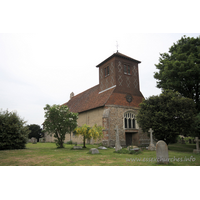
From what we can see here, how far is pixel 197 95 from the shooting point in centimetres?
2345

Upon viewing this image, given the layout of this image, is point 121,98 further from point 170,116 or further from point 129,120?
point 170,116

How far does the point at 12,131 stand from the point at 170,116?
17817mm

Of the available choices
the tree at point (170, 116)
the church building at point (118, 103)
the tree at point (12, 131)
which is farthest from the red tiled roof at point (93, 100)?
the tree at point (12, 131)

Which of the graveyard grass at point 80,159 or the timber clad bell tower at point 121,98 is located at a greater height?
the timber clad bell tower at point 121,98

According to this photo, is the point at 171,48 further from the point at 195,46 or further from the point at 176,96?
the point at 176,96

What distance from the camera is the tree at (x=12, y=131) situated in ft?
57.0

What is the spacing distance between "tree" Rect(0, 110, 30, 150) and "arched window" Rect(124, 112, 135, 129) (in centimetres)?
1527

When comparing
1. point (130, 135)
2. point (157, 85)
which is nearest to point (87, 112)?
point (130, 135)

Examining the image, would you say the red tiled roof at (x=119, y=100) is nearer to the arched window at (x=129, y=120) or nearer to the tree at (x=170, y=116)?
the arched window at (x=129, y=120)

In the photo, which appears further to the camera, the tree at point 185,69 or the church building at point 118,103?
the church building at point 118,103

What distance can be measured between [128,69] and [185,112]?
14491mm

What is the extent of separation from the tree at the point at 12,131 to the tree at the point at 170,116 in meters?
14.6

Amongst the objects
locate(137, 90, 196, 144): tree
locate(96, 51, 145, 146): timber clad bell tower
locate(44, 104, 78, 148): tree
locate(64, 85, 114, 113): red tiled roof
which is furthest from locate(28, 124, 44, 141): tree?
locate(137, 90, 196, 144): tree

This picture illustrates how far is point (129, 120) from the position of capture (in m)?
27.4
